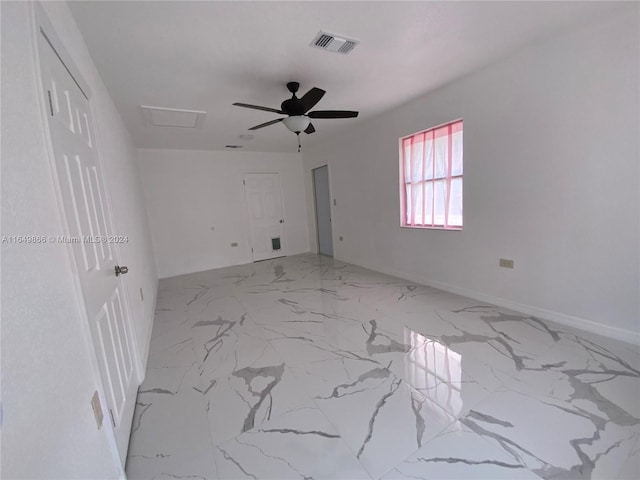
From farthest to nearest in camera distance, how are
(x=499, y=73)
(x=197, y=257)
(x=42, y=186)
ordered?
(x=197, y=257)
(x=499, y=73)
(x=42, y=186)

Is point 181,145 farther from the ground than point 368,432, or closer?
farther from the ground

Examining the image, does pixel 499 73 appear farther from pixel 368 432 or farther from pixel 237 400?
pixel 237 400

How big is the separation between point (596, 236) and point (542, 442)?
187cm

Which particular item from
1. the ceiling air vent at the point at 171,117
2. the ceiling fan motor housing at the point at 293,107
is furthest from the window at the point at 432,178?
the ceiling air vent at the point at 171,117

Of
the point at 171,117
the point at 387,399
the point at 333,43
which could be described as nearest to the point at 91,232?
the point at 387,399

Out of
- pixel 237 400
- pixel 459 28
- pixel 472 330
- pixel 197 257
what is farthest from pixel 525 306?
pixel 197 257

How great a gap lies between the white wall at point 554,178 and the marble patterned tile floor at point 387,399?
38 centimetres

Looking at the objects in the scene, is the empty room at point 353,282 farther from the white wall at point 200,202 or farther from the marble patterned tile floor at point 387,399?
the white wall at point 200,202

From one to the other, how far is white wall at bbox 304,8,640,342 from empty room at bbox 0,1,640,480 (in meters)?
0.02

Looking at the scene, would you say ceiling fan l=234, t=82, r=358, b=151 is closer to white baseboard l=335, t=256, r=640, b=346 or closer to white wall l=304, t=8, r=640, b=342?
white wall l=304, t=8, r=640, b=342

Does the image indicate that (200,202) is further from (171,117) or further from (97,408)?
(97,408)

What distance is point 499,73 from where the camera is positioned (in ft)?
8.98

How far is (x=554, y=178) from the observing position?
8.20 feet

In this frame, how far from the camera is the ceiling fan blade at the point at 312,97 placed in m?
2.35
